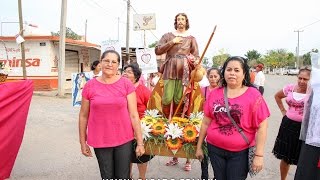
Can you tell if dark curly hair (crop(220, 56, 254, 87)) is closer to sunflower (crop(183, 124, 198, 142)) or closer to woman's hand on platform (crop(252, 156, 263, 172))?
woman's hand on platform (crop(252, 156, 263, 172))

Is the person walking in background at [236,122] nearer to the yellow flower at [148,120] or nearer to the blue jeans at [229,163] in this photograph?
the blue jeans at [229,163]

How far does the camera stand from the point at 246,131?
291 centimetres

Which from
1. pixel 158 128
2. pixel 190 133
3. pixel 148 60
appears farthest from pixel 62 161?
pixel 148 60

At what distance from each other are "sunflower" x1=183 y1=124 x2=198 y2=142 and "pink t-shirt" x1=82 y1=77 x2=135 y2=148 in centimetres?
68

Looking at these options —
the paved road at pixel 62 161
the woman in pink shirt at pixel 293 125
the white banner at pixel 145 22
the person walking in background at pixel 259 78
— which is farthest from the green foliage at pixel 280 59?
the woman in pink shirt at pixel 293 125

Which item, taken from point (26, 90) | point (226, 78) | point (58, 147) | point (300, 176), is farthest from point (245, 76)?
point (58, 147)

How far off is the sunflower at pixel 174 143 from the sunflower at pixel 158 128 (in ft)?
0.49

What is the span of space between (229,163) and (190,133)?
0.76m

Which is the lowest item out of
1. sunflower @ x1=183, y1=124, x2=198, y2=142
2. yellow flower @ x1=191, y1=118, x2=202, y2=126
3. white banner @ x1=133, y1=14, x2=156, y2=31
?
sunflower @ x1=183, y1=124, x2=198, y2=142

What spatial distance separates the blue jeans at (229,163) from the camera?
2.95m

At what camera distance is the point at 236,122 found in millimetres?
2885

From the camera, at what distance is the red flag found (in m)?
3.94

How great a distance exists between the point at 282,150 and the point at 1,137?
3.28m

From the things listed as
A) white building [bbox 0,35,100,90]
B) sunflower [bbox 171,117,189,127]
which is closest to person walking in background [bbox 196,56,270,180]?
sunflower [bbox 171,117,189,127]
